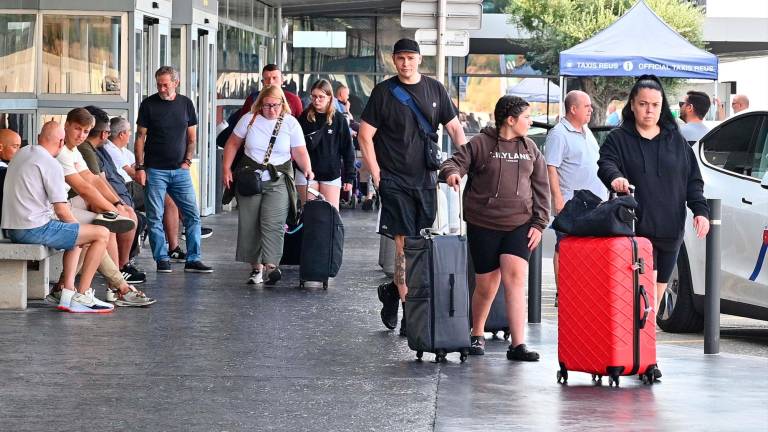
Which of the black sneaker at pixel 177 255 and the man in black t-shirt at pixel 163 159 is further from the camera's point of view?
the black sneaker at pixel 177 255

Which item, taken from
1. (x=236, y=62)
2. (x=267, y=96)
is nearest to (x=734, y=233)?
(x=267, y=96)

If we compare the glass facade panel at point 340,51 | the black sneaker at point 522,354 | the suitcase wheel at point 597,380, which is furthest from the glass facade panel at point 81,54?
the glass facade panel at point 340,51

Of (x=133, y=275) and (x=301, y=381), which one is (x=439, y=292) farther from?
(x=133, y=275)

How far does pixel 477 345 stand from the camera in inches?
377

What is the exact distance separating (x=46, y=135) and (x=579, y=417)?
5.18 metres

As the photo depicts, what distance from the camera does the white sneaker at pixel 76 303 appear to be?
37.3 feet

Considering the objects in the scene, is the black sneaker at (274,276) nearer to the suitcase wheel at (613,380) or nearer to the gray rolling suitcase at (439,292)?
the gray rolling suitcase at (439,292)

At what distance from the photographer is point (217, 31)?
23594 millimetres

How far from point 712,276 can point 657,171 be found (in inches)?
48.6

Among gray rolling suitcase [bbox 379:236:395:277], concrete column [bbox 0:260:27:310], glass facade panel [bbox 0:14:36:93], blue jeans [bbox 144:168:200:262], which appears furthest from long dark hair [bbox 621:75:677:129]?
glass facade panel [bbox 0:14:36:93]

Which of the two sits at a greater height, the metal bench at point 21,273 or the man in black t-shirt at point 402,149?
the man in black t-shirt at point 402,149

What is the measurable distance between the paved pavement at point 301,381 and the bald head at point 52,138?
46.9 inches

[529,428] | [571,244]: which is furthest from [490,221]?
[529,428]

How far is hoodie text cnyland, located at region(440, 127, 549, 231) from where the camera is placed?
30.3 ft
